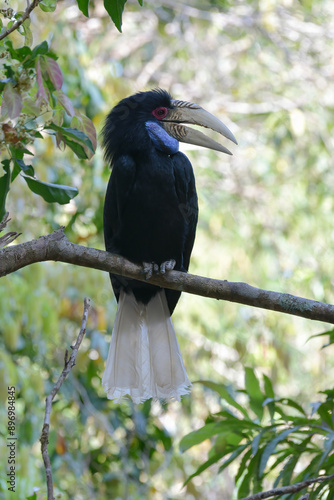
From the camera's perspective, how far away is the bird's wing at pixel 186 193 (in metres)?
2.98

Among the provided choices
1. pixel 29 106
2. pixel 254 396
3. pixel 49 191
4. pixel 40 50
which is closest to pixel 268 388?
pixel 254 396

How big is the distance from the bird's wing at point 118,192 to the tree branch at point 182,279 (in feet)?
2.36

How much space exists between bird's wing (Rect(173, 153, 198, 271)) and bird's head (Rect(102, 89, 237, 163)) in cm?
8

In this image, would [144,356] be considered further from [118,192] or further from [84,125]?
[84,125]

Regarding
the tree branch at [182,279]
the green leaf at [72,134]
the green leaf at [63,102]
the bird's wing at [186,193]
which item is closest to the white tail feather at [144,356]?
the bird's wing at [186,193]

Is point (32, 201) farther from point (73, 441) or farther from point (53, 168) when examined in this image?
point (73, 441)

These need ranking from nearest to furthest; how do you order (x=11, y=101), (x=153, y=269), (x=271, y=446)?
1. (x=11, y=101)
2. (x=271, y=446)
3. (x=153, y=269)

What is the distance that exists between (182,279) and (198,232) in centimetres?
498

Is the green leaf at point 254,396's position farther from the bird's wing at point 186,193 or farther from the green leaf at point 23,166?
the green leaf at point 23,166

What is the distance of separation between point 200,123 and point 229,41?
6311 mm

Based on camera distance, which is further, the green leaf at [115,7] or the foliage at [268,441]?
the foliage at [268,441]

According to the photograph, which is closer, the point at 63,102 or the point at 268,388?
the point at 63,102

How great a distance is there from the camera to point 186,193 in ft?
9.86

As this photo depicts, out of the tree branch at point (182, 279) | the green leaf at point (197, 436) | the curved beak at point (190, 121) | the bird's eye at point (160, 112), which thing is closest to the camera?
the tree branch at point (182, 279)
